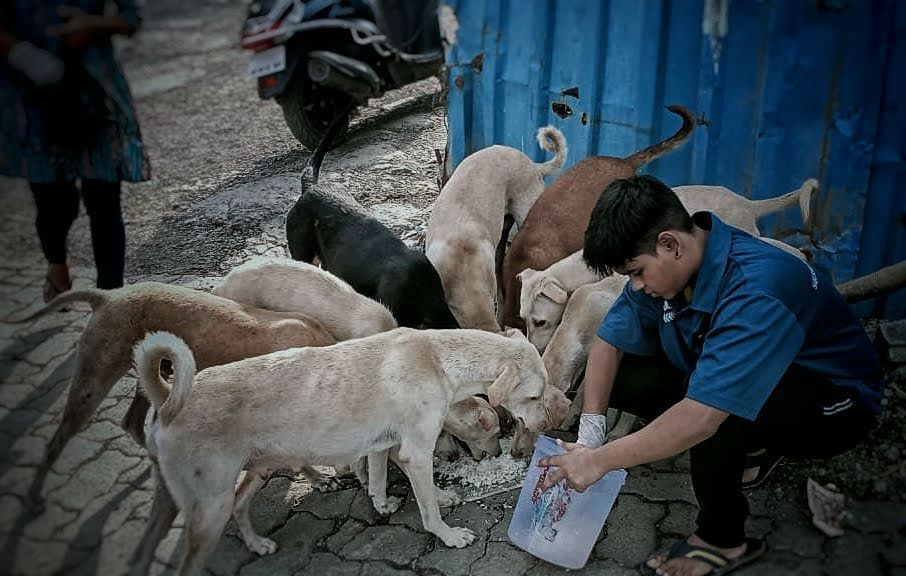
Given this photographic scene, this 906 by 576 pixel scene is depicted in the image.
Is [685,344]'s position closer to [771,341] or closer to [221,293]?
[771,341]

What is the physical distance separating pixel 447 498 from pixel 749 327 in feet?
5.23

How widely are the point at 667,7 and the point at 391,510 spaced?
3.07 metres

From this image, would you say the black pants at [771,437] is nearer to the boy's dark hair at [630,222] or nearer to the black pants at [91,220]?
the boy's dark hair at [630,222]

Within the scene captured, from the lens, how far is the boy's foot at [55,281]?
4.08 metres

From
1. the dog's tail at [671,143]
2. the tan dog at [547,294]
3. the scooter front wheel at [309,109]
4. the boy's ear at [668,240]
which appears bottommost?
the tan dog at [547,294]

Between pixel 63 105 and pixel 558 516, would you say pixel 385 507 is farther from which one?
pixel 63 105

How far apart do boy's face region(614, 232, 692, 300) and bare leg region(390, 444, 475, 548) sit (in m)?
A: 1.11

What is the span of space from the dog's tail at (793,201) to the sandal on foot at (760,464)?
1380mm

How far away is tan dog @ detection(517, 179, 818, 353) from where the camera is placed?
4086mm

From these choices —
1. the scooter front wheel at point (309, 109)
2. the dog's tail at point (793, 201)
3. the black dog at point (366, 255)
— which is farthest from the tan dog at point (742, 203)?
the scooter front wheel at point (309, 109)

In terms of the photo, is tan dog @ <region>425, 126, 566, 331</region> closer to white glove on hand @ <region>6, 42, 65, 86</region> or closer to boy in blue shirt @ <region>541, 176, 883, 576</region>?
boy in blue shirt @ <region>541, 176, 883, 576</region>

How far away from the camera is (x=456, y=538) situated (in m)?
3.31

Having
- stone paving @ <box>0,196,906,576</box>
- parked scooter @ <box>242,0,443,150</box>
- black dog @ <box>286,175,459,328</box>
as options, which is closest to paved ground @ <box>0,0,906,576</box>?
stone paving @ <box>0,196,906,576</box>

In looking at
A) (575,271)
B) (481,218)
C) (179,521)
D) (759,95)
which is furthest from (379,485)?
(759,95)
